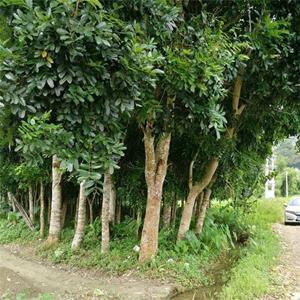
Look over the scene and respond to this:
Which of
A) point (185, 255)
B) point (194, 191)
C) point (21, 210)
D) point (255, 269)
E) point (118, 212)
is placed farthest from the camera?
point (21, 210)

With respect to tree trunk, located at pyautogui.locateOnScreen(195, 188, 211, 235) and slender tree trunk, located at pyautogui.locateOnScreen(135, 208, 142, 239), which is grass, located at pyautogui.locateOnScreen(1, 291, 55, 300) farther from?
tree trunk, located at pyautogui.locateOnScreen(195, 188, 211, 235)

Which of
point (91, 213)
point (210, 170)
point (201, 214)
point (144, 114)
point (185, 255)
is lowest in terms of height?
point (185, 255)

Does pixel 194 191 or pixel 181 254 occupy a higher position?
pixel 194 191

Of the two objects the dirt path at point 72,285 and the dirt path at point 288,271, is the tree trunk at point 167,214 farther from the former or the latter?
the dirt path at point 288,271

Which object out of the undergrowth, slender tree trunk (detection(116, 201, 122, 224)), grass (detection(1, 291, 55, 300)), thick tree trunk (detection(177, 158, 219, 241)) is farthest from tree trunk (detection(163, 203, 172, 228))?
grass (detection(1, 291, 55, 300))

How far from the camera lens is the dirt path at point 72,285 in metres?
5.51

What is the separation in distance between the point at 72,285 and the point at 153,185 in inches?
82.3

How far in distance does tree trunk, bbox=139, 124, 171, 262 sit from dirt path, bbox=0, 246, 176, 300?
67 centimetres

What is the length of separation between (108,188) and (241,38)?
3.63 metres

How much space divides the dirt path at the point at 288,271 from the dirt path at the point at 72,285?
1.66 metres

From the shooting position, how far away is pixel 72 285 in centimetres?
599

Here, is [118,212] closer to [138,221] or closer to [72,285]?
[138,221]

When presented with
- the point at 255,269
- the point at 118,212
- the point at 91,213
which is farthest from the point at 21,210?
the point at 255,269

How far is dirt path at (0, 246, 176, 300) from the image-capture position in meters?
5.51
